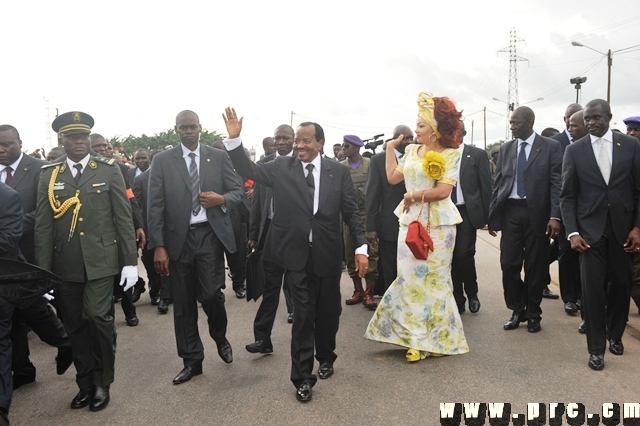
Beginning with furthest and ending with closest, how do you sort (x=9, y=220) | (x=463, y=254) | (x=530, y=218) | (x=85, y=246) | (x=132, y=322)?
(x=132, y=322) → (x=463, y=254) → (x=530, y=218) → (x=85, y=246) → (x=9, y=220)

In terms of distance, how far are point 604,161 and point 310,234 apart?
2.72 m

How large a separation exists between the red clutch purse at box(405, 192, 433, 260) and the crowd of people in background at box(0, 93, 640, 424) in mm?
168

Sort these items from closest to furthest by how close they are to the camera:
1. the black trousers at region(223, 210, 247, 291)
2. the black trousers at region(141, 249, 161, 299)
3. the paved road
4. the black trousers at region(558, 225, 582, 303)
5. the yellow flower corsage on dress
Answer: the paved road
the yellow flower corsage on dress
the black trousers at region(558, 225, 582, 303)
the black trousers at region(141, 249, 161, 299)
the black trousers at region(223, 210, 247, 291)

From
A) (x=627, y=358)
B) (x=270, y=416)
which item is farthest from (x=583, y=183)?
(x=270, y=416)

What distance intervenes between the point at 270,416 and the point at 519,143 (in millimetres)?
4008

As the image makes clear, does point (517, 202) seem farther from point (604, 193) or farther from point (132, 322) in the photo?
point (132, 322)

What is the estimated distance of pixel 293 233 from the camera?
4.82 m

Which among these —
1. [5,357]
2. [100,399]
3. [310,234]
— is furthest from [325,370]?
[5,357]

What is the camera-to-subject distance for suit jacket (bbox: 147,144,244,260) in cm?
504

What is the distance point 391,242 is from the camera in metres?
6.84

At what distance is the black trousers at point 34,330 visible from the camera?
4973 millimetres

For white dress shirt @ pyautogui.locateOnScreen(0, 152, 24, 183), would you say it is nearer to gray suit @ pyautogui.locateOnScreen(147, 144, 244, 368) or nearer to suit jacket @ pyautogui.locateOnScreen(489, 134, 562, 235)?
gray suit @ pyautogui.locateOnScreen(147, 144, 244, 368)

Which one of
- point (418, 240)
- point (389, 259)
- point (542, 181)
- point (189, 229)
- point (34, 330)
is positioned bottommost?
point (34, 330)

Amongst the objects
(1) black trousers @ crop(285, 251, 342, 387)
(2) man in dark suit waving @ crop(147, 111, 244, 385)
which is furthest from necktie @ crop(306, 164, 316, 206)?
(2) man in dark suit waving @ crop(147, 111, 244, 385)
